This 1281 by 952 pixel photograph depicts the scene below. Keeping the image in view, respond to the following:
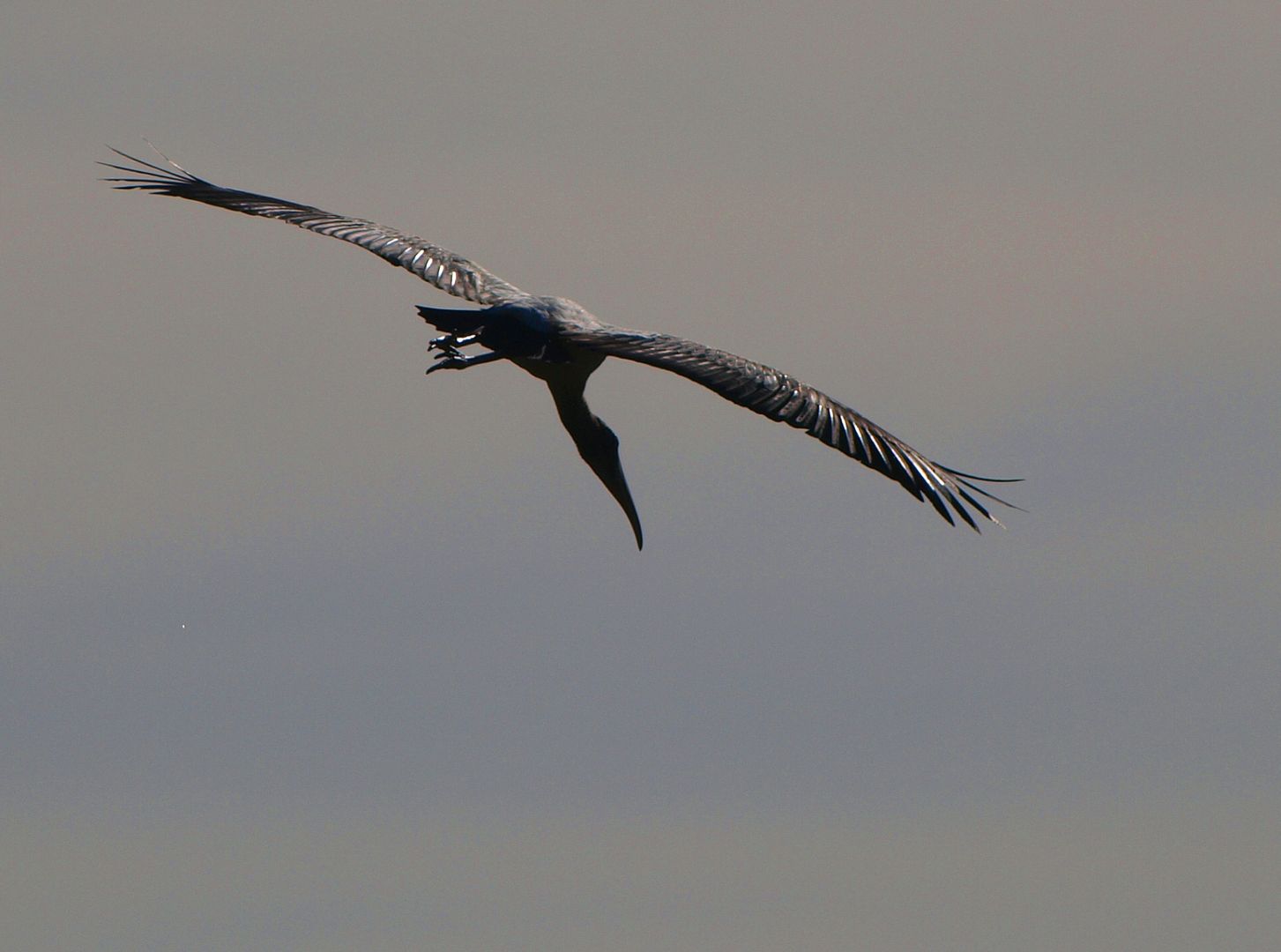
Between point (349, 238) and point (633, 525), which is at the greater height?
point (349, 238)

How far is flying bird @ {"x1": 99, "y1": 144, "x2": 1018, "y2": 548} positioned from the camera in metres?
29.7

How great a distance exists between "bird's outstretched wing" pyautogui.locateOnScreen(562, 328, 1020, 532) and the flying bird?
0.7 inches

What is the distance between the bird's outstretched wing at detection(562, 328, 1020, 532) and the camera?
2947 cm

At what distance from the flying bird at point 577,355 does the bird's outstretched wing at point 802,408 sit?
2 cm

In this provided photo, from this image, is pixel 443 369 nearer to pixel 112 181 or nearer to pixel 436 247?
pixel 436 247

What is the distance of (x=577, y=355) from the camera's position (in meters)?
33.5

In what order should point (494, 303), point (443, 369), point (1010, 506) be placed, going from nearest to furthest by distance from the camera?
1. point (1010, 506)
2. point (443, 369)
3. point (494, 303)

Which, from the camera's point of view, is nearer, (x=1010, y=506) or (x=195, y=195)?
(x=1010, y=506)

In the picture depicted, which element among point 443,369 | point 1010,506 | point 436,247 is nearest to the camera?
point 1010,506

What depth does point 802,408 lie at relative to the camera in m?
30.1

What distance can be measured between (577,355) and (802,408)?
14.6 ft

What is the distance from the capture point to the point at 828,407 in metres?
30.5

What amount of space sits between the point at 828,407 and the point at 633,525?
7474 millimetres

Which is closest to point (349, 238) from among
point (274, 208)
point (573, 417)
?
point (274, 208)
